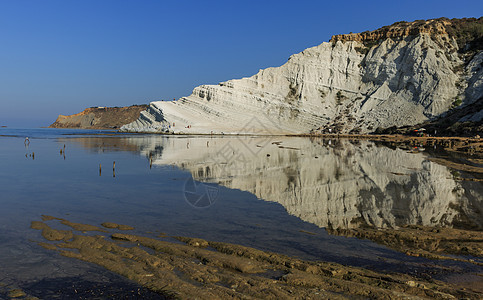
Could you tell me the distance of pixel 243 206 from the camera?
13055 millimetres

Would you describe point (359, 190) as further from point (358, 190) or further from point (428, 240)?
point (428, 240)

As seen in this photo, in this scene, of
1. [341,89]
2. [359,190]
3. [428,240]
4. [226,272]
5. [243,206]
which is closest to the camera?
[226,272]

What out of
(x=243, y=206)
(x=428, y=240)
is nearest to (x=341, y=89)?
(x=243, y=206)

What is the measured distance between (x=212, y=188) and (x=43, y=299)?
11.3 meters

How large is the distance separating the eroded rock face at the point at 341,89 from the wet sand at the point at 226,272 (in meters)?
66.5

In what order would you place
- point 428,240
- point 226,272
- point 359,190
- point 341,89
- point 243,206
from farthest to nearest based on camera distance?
point 341,89, point 359,190, point 243,206, point 428,240, point 226,272

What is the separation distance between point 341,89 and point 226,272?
80.1m

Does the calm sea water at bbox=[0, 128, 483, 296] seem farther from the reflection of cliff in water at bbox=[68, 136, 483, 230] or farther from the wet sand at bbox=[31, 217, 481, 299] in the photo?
the wet sand at bbox=[31, 217, 481, 299]

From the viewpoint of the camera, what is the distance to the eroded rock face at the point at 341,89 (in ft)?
229

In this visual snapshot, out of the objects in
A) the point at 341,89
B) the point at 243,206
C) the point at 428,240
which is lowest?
the point at 243,206

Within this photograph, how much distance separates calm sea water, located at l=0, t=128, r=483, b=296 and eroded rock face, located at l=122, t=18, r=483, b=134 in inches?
2085

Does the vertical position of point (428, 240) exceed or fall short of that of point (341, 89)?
it falls short

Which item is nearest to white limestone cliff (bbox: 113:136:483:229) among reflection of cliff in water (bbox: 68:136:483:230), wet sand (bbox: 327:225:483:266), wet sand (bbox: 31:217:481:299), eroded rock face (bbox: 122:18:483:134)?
reflection of cliff in water (bbox: 68:136:483:230)

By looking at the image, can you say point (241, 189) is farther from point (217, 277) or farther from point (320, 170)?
point (217, 277)
